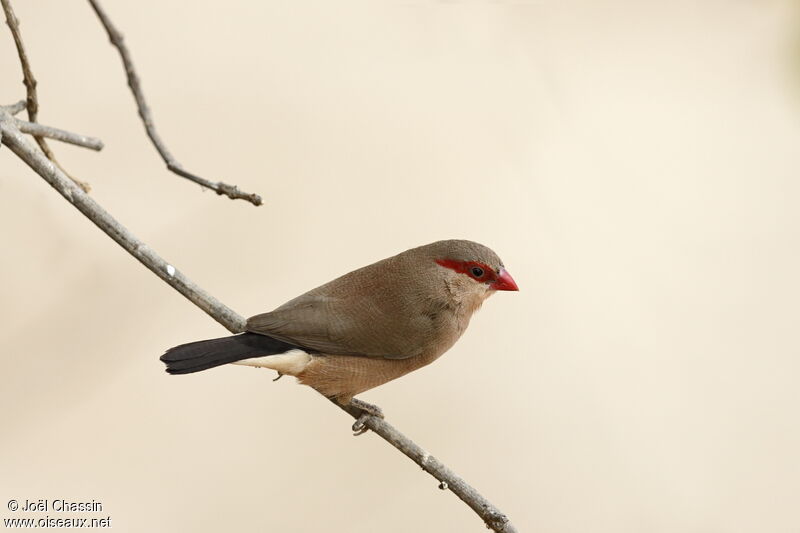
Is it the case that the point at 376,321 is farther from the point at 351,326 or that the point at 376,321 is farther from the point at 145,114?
the point at 145,114

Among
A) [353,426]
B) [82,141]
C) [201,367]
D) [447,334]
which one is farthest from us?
[447,334]

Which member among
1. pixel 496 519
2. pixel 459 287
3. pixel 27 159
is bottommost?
pixel 496 519

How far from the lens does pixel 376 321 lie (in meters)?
2.23

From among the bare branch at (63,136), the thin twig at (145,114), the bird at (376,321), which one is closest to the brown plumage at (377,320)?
the bird at (376,321)

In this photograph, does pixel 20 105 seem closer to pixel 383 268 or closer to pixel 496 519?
pixel 383 268

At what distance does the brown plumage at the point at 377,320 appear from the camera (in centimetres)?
215

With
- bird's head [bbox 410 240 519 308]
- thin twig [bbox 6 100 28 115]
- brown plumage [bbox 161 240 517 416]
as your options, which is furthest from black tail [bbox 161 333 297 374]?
thin twig [bbox 6 100 28 115]

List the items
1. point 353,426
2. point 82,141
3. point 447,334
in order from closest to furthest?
point 82,141, point 353,426, point 447,334

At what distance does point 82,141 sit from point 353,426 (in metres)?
1.04

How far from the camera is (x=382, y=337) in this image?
221cm

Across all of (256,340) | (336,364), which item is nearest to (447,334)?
(336,364)

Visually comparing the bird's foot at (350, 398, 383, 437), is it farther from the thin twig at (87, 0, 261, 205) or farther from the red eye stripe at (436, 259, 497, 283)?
the thin twig at (87, 0, 261, 205)

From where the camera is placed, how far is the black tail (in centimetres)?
186

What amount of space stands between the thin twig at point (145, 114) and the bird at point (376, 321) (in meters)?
0.45
